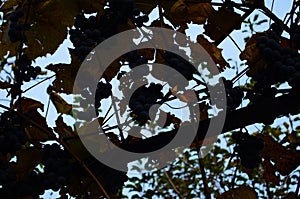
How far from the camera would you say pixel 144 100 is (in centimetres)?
141

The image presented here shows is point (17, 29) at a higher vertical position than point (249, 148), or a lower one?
higher

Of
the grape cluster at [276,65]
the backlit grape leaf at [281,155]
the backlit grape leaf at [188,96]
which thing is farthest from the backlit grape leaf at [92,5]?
the backlit grape leaf at [281,155]

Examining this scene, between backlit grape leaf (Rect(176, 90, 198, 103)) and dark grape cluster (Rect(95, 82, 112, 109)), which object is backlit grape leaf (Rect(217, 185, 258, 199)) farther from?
dark grape cluster (Rect(95, 82, 112, 109))

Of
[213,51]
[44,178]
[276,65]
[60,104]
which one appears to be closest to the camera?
[276,65]

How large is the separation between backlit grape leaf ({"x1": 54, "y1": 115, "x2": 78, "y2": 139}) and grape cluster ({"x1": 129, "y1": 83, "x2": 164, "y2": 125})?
27cm

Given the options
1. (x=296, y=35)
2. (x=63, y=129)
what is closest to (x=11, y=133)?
(x=63, y=129)

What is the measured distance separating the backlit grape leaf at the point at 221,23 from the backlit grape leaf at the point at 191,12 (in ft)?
0.14

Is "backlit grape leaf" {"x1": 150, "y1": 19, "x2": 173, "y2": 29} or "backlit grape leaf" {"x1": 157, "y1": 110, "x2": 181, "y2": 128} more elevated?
"backlit grape leaf" {"x1": 150, "y1": 19, "x2": 173, "y2": 29}

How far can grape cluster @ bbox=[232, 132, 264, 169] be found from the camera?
1.53 meters

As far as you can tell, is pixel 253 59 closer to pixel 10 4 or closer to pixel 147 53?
pixel 147 53

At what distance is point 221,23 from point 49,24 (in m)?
0.51

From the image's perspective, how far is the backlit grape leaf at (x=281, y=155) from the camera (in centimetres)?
164

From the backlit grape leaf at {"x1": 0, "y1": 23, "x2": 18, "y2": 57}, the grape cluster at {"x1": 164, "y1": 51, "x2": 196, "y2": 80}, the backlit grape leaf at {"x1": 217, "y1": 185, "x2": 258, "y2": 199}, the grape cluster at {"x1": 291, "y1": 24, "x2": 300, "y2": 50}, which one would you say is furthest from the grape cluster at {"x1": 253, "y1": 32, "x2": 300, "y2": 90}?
the backlit grape leaf at {"x1": 0, "y1": 23, "x2": 18, "y2": 57}

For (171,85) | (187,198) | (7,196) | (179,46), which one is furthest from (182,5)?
(187,198)
